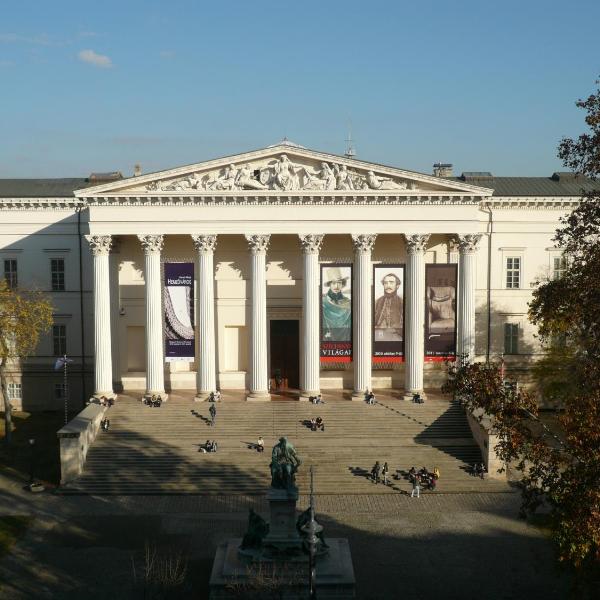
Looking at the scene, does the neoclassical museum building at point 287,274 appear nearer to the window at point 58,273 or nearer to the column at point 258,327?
the column at point 258,327

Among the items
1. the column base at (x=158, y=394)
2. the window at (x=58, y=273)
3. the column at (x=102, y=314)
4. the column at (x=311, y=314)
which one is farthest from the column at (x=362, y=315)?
the window at (x=58, y=273)

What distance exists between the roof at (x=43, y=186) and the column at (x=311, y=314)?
19245 millimetres

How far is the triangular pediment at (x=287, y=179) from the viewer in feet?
151

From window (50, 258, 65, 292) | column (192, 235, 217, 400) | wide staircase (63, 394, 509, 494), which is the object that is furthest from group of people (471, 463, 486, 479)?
window (50, 258, 65, 292)

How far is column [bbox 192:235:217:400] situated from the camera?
4738cm

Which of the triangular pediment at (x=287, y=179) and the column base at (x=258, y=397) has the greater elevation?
the triangular pediment at (x=287, y=179)

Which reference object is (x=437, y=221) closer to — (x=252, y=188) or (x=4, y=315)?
(x=252, y=188)

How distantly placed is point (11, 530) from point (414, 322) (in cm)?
2612

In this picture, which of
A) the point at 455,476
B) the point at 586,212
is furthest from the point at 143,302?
the point at 586,212

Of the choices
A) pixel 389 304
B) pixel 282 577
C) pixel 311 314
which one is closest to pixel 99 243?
pixel 311 314

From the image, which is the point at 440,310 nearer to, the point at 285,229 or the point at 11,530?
the point at 285,229

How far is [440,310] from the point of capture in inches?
1863

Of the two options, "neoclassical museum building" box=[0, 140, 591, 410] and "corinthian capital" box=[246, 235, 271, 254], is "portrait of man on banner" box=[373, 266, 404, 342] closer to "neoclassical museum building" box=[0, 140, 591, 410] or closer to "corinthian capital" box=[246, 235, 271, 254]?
"neoclassical museum building" box=[0, 140, 591, 410]

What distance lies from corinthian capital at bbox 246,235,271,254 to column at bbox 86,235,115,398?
8.64m
